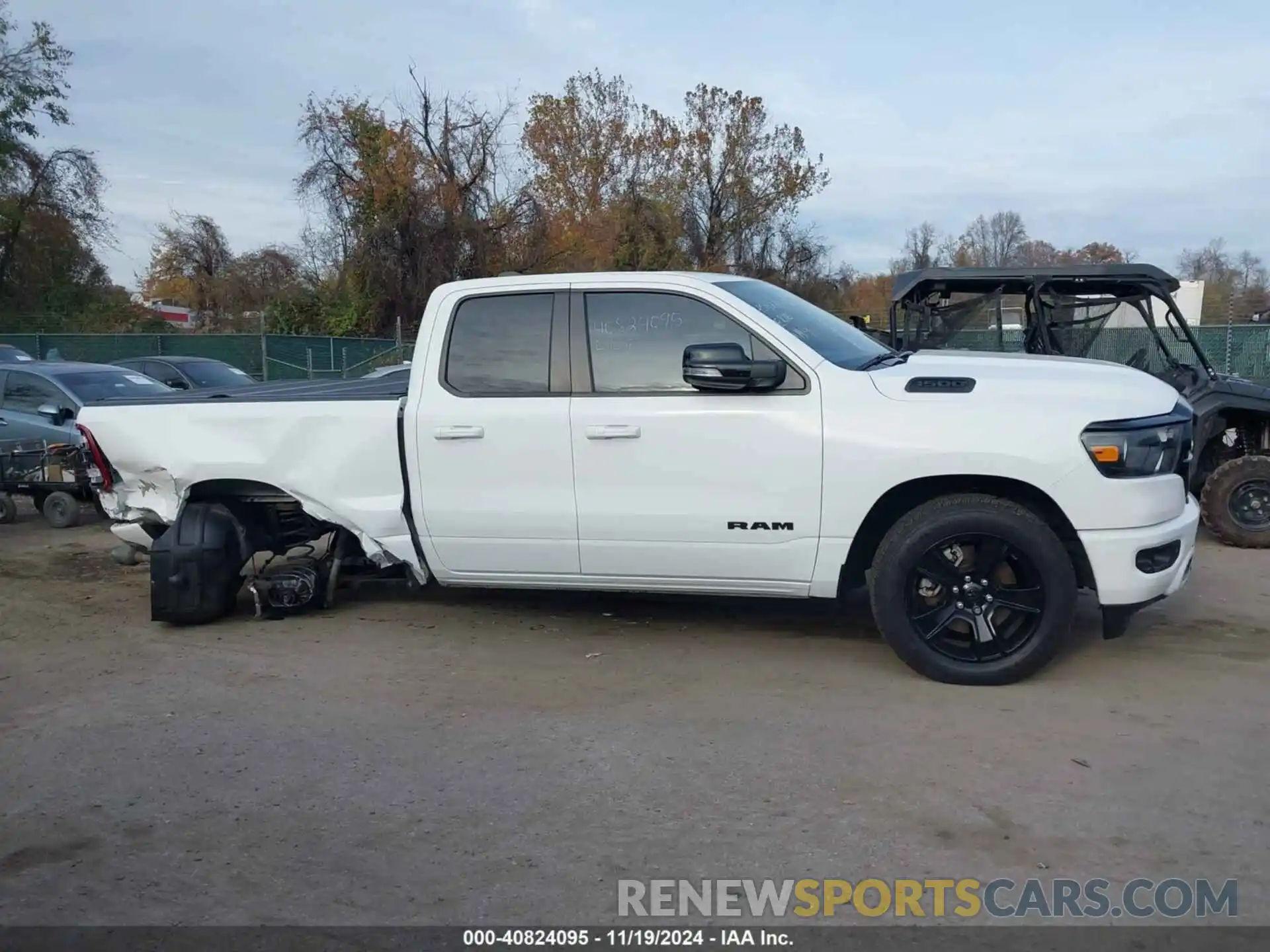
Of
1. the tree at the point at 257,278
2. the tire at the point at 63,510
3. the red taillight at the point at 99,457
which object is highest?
the tree at the point at 257,278

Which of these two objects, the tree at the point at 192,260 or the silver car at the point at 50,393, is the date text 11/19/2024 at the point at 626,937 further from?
the tree at the point at 192,260

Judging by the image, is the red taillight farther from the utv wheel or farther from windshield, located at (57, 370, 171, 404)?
windshield, located at (57, 370, 171, 404)

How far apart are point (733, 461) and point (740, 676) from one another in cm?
106

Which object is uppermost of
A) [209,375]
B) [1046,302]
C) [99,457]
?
[1046,302]

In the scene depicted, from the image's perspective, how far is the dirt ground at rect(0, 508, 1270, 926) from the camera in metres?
3.54

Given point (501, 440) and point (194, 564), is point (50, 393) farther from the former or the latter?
point (501, 440)

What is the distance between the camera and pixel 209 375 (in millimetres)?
17125

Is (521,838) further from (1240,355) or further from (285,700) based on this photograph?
(1240,355)

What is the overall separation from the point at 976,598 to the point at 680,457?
1.53 metres

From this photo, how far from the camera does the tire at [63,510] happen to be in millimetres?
10836

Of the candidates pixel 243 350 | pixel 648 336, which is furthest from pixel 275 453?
pixel 243 350

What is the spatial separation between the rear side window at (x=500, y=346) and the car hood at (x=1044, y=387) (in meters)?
1.71

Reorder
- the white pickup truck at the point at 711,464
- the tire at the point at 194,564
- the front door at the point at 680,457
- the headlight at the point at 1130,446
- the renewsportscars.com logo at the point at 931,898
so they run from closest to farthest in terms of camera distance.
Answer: the renewsportscars.com logo at the point at 931,898
the headlight at the point at 1130,446
the white pickup truck at the point at 711,464
the front door at the point at 680,457
the tire at the point at 194,564

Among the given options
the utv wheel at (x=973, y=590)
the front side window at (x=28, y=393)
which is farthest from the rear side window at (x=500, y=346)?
the front side window at (x=28, y=393)
